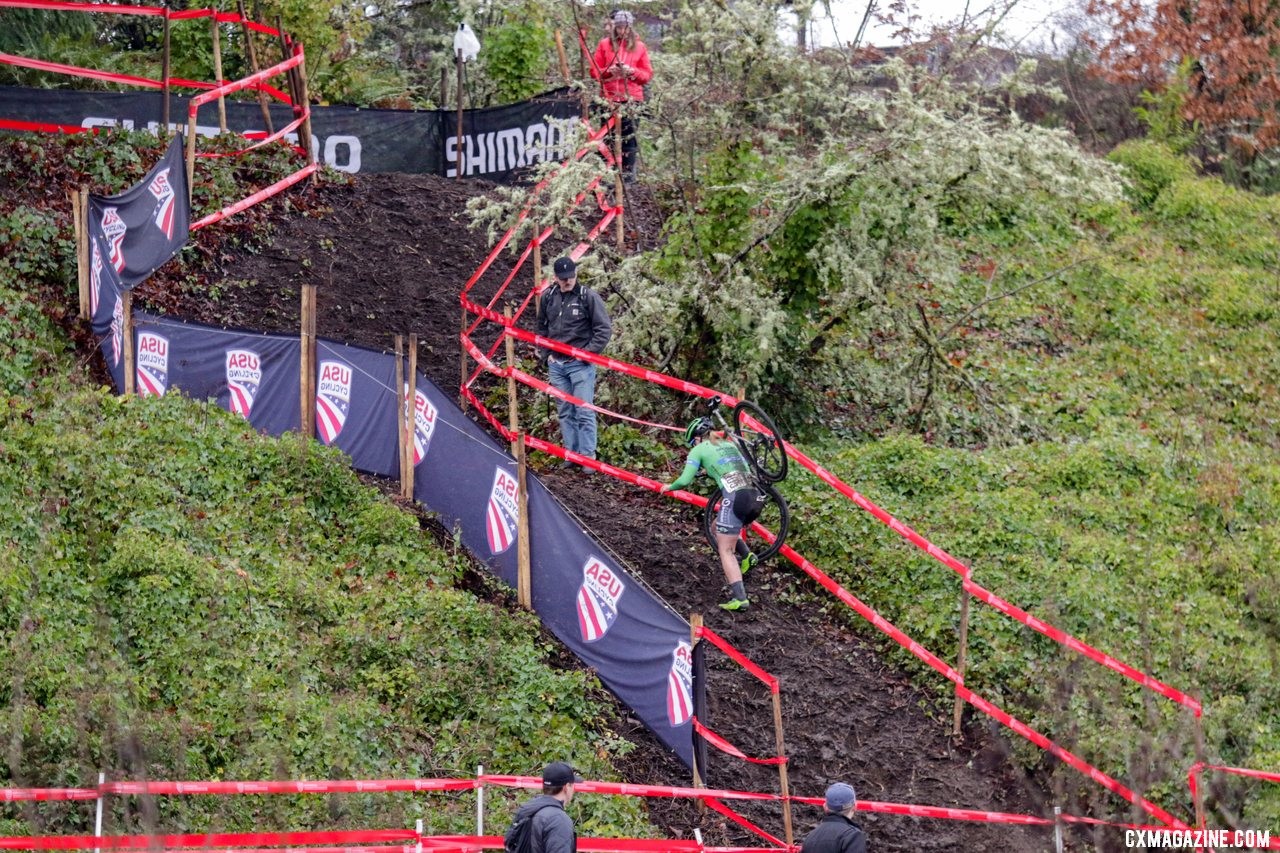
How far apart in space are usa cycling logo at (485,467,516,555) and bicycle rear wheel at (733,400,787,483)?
2008 millimetres

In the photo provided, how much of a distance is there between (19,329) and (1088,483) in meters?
11.0

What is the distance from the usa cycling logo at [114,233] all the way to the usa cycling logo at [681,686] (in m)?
8.01

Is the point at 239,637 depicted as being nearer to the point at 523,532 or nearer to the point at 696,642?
the point at 523,532

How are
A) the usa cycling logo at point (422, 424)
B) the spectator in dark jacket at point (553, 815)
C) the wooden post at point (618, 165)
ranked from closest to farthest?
the spectator in dark jacket at point (553, 815) < the usa cycling logo at point (422, 424) < the wooden post at point (618, 165)

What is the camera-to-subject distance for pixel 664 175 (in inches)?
625

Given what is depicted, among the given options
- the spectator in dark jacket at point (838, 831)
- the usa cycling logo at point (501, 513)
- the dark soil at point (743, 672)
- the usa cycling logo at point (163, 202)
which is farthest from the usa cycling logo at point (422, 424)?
the spectator in dark jacket at point (838, 831)

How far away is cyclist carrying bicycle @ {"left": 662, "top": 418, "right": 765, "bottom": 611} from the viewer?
11594mm

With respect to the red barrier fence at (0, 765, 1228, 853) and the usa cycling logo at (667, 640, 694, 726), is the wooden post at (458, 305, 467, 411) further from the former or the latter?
the red barrier fence at (0, 765, 1228, 853)

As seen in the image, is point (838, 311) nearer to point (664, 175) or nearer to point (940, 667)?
point (664, 175)

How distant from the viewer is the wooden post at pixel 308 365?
43.0 feet

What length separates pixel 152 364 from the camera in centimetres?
1387

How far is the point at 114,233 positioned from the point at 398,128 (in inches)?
273

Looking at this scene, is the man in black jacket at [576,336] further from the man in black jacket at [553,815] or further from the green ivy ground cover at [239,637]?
the man in black jacket at [553,815]

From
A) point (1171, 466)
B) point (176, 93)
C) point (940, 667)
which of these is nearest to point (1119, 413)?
point (1171, 466)
